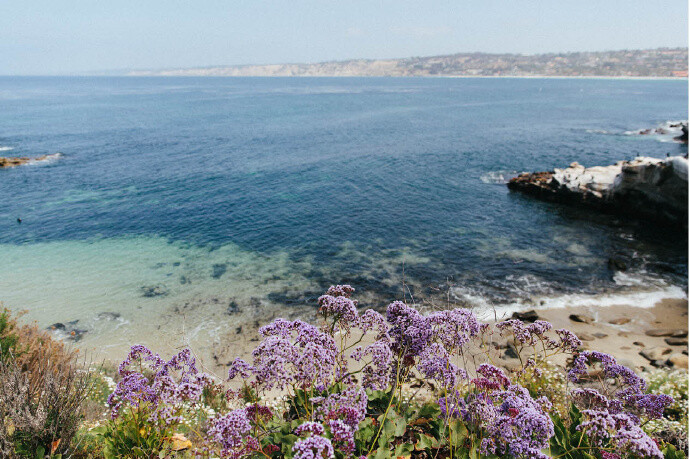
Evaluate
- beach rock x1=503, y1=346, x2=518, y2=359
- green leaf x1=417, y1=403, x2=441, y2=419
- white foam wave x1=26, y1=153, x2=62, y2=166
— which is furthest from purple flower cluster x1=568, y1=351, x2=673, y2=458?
white foam wave x1=26, y1=153, x2=62, y2=166

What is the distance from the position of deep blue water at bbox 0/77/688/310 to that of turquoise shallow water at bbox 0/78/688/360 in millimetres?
211

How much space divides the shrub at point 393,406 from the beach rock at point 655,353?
1405 cm

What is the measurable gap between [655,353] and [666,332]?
3011 millimetres

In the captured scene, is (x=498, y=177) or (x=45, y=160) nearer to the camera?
(x=498, y=177)

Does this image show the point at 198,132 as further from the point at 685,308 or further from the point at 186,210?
the point at 685,308

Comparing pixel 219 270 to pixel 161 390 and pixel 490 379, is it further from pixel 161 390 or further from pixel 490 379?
pixel 490 379

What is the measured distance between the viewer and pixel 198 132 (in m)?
81.1

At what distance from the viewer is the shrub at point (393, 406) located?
4941mm

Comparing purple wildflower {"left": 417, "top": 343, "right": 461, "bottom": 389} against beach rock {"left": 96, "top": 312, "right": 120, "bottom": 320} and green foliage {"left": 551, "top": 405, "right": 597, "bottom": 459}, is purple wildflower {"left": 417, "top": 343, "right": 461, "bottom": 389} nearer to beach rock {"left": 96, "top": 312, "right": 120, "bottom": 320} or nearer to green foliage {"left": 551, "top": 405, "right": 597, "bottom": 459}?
green foliage {"left": 551, "top": 405, "right": 597, "bottom": 459}

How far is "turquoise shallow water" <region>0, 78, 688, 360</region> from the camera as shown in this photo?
23.6m

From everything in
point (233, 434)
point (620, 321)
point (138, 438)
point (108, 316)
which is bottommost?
point (620, 321)

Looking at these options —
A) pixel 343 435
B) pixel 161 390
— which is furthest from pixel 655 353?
pixel 161 390

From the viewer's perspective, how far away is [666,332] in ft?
64.8

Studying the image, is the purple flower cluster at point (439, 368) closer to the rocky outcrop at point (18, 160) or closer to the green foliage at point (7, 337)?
the green foliage at point (7, 337)
